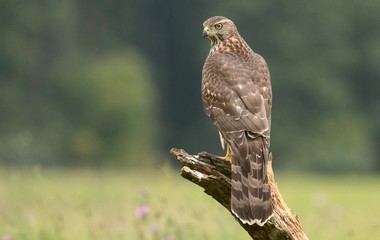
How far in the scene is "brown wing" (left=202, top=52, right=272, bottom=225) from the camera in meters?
8.22

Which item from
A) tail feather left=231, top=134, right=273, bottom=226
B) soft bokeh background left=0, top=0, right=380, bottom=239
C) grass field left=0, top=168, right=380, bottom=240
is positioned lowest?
tail feather left=231, top=134, right=273, bottom=226

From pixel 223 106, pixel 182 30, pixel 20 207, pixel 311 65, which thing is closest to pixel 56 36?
pixel 182 30

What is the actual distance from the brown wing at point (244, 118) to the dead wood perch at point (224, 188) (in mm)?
110

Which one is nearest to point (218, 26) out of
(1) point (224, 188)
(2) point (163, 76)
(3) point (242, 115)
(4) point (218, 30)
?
(4) point (218, 30)

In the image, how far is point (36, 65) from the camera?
214ft

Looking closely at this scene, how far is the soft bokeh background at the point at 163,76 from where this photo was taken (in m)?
58.9

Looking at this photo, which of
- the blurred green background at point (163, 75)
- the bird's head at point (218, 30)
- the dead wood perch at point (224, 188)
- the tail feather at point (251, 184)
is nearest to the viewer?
the tail feather at point (251, 184)

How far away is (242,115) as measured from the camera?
347 inches

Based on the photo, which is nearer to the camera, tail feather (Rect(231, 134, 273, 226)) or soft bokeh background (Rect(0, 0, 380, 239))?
tail feather (Rect(231, 134, 273, 226))

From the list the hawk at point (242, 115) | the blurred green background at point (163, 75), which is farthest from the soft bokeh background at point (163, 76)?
the hawk at point (242, 115)

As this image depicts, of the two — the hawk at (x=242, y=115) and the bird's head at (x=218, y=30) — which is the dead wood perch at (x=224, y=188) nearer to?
the hawk at (x=242, y=115)

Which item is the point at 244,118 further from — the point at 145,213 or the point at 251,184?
the point at 145,213

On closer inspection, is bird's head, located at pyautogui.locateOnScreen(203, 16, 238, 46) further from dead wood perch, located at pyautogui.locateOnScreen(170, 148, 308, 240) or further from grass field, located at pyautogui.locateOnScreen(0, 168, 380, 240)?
dead wood perch, located at pyautogui.locateOnScreen(170, 148, 308, 240)

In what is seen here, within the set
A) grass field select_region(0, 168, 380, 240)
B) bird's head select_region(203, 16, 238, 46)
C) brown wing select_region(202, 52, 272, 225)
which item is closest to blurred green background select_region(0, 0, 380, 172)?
grass field select_region(0, 168, 380, 240)
